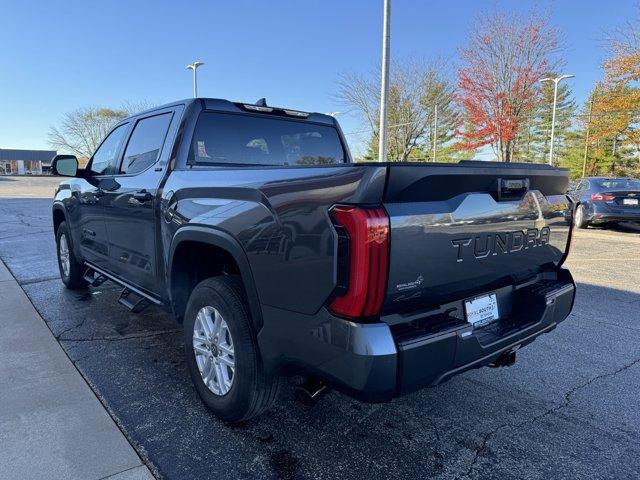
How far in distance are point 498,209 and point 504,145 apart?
21.1m

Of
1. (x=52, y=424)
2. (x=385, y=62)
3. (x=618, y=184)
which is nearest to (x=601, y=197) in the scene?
(x=618, y=184)

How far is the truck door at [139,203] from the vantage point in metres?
3.25

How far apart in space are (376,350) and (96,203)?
350 centimetres

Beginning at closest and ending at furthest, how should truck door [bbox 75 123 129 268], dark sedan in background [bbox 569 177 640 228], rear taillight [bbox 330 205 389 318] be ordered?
rear taillight [bbox 330 205 389 318] → truck door [bbox 75 123 129 268] → dark sedan in background [bbox 569 177 640 228]

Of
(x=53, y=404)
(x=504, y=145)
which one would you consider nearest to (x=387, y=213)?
(x=53, y=404)

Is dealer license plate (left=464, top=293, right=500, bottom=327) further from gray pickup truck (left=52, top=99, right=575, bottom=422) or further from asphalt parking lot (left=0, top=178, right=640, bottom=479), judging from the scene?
asphalt parking lot (left=0, top=178, right=640, bottom=479)

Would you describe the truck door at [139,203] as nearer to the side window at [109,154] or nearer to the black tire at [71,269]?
the side window at [109,154]

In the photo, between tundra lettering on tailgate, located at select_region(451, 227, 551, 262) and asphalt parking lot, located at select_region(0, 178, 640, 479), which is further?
asphalt parking lot, located at select_region(0, 178, 640, 479)

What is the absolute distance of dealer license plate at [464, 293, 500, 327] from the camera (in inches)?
91.4

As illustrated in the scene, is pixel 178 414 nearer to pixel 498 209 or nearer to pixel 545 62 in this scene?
pixel 498 209

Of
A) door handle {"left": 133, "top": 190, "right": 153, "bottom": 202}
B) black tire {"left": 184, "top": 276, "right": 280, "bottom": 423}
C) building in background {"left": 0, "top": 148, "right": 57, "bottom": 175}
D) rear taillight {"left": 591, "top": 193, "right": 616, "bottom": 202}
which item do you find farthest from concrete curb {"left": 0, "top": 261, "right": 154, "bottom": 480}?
building in background {"left": 0, "top": 148, "right": 57, "bottom": 175}

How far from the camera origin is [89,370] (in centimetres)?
335

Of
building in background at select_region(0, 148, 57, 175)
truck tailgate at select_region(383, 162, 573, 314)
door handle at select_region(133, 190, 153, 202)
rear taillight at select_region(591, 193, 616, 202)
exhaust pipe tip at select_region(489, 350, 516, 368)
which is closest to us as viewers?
truck tailgate at select_region(383, 162, 573, 314)

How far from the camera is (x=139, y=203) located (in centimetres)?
339
